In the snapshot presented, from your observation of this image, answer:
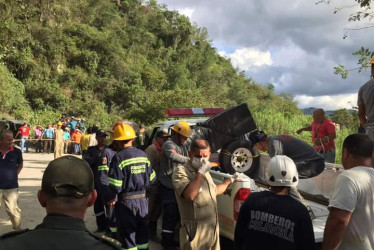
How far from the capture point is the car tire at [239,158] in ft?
17.7

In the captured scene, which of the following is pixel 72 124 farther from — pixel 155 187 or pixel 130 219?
pixel 130 219

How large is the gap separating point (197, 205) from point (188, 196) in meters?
0.18

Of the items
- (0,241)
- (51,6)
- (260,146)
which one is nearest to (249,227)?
(0,241)

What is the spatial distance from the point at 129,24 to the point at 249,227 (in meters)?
64.5

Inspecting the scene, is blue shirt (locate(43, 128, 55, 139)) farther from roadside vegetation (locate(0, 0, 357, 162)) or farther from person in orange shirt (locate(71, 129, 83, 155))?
roadside vegetation (locate(0, 0, 357, 162))

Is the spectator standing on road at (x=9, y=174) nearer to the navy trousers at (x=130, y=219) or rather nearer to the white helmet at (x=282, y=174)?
the navy trousers at (x=130, y=219)

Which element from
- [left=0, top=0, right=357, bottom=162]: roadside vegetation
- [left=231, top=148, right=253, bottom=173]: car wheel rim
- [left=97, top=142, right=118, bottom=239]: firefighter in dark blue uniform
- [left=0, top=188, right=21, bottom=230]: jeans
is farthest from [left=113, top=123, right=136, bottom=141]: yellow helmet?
[left=0, top=0, right=357, bottom=162]: roadside vegetation

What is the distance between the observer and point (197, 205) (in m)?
3.65

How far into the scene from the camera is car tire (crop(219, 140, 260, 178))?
5410mm

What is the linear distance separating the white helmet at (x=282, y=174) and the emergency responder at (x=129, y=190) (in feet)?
6.91

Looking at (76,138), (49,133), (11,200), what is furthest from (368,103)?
(49,133)

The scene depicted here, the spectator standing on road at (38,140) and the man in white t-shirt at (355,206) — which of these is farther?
the spectator standing on road at (38,140)

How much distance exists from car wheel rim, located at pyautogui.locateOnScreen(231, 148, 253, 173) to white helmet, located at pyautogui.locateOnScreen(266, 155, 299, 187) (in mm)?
2878

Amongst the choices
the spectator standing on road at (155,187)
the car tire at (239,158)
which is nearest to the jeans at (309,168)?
the car tire at (239,158)
